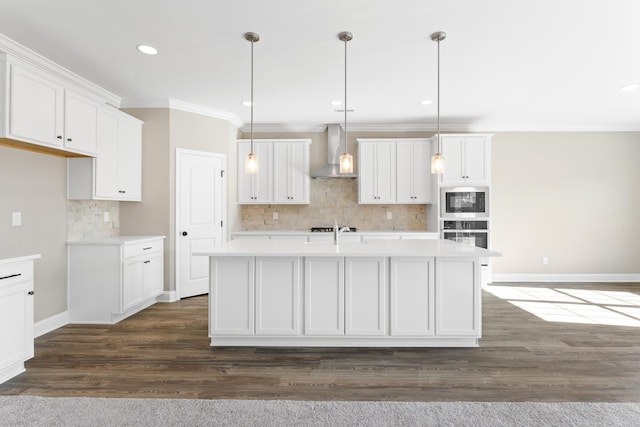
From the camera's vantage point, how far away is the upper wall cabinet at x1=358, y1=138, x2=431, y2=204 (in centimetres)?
531

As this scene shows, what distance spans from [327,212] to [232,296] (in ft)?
10.0

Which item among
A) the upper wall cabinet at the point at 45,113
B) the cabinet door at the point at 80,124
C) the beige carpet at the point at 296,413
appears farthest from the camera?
the cabinet door at the point at 80,124

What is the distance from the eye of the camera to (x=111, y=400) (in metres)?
2.15

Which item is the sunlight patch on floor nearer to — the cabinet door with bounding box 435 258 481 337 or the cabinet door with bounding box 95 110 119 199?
the cabinet door with bounding box 435 258 481 337

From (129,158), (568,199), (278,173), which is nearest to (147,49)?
(129,158)

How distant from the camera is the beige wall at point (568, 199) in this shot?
18.2 feet

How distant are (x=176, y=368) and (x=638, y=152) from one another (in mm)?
7414

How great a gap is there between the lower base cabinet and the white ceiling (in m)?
1.90

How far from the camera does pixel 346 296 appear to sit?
113 inches

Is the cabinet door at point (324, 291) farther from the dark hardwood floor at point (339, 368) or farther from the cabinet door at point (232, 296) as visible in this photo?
the cabinet door at point (232, 296)

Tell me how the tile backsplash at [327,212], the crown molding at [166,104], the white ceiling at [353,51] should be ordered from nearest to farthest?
the white ceiling at [353,51] → the crown molding at [166,104] → the tile backsplash at [327,212]

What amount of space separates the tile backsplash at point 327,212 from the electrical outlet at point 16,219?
3.01 metres

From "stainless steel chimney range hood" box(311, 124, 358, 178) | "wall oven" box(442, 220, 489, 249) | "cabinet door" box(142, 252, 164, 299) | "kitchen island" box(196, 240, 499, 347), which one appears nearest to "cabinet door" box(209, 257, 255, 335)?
"kitchen island" box(196, 240, 499, 347)

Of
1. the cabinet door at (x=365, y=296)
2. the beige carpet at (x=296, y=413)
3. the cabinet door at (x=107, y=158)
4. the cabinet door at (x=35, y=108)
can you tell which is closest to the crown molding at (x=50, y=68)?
the cabinet door at (x=35, y=108)
